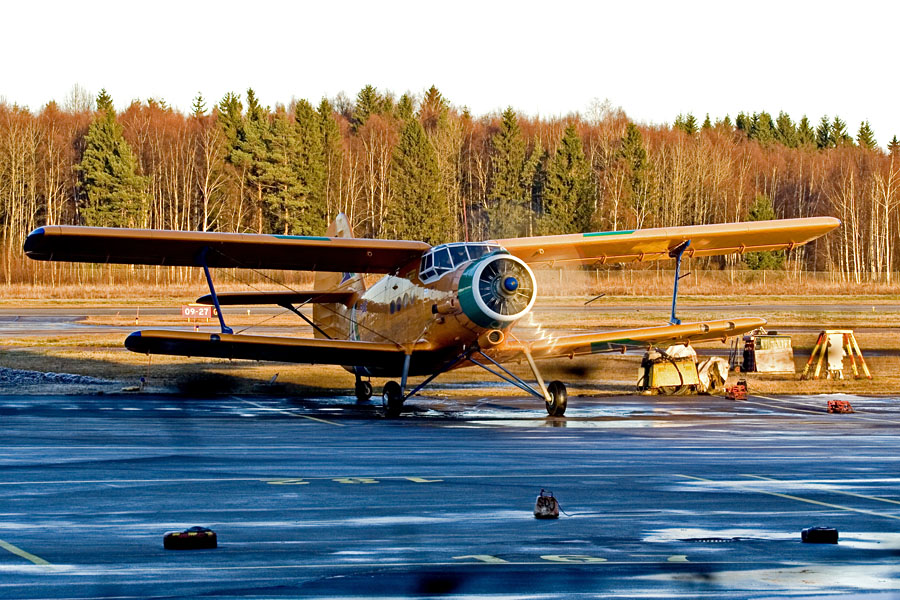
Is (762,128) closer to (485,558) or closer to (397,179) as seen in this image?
(397,179)

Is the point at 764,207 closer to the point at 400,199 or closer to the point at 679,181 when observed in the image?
the point at 679,181

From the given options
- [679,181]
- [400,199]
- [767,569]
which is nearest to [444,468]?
[767,569]

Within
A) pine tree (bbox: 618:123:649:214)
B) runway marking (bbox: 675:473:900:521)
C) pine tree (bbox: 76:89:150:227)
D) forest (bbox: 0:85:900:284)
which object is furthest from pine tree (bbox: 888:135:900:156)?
runway marking (bbox: 675:473:900:521)

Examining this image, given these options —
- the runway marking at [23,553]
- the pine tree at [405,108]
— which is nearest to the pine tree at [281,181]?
the pine tree at [405,108]

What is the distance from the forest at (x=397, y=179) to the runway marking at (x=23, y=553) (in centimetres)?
6931

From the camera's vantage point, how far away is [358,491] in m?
10.4

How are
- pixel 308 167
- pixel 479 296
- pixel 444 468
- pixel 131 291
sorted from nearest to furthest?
pixel 444 468, pixel 479 296, pixel 131 291, pixel 308 167

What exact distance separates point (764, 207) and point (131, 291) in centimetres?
5669

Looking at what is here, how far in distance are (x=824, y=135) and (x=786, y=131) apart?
550 centimetres

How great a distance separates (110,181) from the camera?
9344cm

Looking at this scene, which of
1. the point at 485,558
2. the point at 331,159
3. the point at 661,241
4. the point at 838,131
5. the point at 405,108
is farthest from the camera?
the point at 838,131

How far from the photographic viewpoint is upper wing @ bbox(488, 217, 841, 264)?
2089cm

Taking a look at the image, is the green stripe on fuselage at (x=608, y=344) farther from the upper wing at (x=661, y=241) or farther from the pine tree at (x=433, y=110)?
the pine tree at (x=433, y=110)

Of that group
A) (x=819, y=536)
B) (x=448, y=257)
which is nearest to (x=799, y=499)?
(x=819, y=536)
